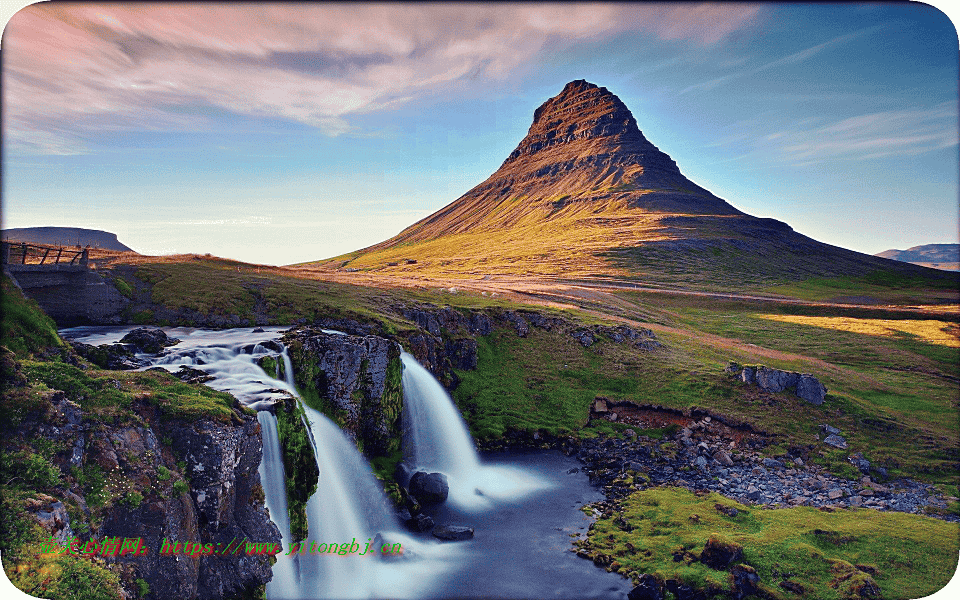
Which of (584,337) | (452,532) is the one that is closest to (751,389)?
(584,337)

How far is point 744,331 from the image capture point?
227ft

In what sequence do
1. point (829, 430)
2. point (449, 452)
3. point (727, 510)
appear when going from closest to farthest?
1. point (727, 510)
2. point (449, 452)
3. point (829, 430)

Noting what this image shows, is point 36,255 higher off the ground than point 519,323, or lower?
higher

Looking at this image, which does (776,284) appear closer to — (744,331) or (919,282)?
(919,282)

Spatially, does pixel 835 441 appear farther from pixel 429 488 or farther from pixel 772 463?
pixel 429 488

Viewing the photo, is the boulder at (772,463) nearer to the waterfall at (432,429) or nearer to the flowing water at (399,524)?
the flowing water at (399,524)

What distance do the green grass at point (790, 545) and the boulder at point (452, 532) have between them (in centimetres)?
579

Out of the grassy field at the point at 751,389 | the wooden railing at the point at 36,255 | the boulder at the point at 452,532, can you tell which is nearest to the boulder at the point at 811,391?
the grassy field at the point at 751,389

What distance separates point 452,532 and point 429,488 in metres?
3.81

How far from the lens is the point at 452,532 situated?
23609mm

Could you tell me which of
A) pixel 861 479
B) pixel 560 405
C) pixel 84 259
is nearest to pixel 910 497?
pixel 861 479

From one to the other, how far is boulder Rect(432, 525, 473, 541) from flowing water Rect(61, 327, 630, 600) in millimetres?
417

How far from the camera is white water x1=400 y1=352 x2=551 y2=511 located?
28.5 metres

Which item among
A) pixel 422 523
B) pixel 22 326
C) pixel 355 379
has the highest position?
pixel 22 326
